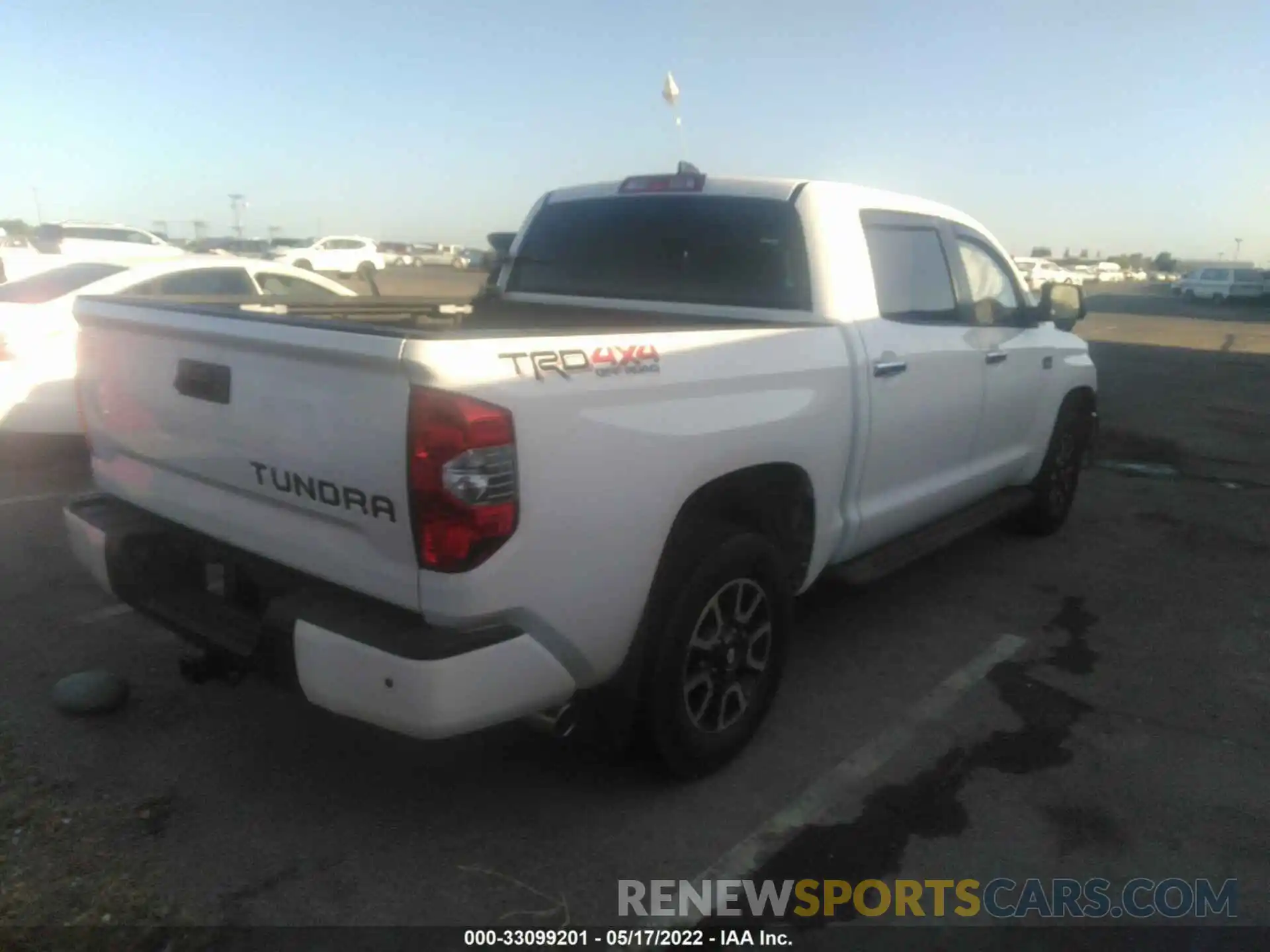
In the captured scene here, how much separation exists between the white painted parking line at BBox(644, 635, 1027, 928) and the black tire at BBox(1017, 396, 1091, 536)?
1863 mm

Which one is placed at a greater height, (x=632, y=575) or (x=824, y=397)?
(x=824, y=397)

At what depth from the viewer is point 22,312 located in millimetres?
6590

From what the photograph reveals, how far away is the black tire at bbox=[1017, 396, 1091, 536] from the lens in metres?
5.96

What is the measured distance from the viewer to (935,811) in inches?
126

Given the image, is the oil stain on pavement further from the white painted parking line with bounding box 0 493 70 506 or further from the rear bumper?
the white painted parking line with bounding box 0 493 70 506

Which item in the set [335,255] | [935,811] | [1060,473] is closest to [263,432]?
[935,811]

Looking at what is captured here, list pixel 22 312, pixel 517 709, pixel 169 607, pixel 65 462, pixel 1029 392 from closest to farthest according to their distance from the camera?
pixel 517 709
pixel 169 607
pixel 1029 392
pixel 22 312
pixel 65 462

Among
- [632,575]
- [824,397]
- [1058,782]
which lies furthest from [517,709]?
[1058,782]

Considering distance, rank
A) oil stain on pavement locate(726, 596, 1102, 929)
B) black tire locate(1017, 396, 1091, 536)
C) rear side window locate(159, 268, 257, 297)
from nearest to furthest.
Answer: oil stain on pavement locate(726, 596, 1102, 929) < black tire locate(1017, 396, 1091, 536) < rear side window locate(159, 268, 257, 297)

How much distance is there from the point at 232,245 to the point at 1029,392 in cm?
4891

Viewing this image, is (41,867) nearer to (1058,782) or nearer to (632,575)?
(632,575)

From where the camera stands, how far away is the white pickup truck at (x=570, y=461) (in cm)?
240

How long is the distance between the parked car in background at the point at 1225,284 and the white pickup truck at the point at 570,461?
4522 centimetres

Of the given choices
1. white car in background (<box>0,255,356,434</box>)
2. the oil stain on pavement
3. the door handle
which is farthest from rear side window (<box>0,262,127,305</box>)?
the oil stain on pavement
